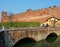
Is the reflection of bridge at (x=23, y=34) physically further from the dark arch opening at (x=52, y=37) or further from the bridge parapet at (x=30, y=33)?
the dark arch opening at (x=52, y=37)

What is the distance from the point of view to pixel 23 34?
30.6 m

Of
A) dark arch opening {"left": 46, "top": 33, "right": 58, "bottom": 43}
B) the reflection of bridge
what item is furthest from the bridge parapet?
dark arch opening {"left": 46, "top": 33, "right": 58, "bottom": 43}

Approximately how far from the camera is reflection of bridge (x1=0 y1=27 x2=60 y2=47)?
26.5 metres

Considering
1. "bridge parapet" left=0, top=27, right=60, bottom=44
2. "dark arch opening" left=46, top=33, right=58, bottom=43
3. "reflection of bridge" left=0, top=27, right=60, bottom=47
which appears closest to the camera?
"reflection of bridge" left=0, top=27, right=60, bottom=47

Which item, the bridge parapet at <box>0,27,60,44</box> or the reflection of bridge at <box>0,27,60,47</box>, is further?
the bridge parapet at <box>0,27,60,44</box>

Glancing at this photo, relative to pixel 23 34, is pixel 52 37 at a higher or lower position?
lower

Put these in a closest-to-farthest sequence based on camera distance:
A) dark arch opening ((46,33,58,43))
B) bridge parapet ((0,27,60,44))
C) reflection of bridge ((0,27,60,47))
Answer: reflection of bridge ((0,27,60,47)) < bridge parapet ((0,27,60,44)) < dark arch opening ((46,33,58,43))

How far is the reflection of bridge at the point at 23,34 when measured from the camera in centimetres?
2653

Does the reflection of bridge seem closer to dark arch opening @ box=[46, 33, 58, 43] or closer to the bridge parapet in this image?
the bridge parapet

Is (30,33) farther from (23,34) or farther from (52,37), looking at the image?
(52,37)

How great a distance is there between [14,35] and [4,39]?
3601 millimetres

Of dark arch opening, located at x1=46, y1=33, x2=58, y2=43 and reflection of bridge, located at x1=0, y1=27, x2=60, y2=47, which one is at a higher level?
reflection of bridge, located at x1=0, y1=27, x2=60, y2=47

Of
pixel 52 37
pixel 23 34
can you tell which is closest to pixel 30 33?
pixel 23 34

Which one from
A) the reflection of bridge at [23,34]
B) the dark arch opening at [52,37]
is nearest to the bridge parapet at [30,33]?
the reflection of bridge at [23,34]
